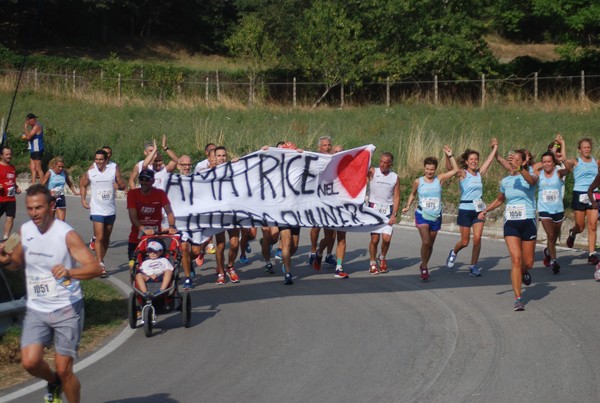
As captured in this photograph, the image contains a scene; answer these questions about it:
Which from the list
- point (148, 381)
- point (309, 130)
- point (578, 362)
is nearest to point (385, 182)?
point (578, 362)

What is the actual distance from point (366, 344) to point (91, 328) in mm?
3408

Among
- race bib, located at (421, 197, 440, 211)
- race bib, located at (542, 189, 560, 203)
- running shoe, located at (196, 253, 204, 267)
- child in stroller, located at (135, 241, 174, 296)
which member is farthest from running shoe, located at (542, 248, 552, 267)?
child in stroller, located at (135, 241, 174, 296)

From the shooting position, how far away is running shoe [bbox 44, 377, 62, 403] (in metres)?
7.18

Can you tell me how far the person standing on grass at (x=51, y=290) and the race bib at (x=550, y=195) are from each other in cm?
957

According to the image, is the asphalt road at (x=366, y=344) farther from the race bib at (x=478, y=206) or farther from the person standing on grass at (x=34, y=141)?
the person standing on grass at (x=34, y=141)

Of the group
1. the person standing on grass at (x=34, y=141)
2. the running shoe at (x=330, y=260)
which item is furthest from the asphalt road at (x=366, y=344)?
the person standing on grass at (x=34, y=141)

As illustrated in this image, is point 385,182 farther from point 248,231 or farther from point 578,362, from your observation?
point 578,362

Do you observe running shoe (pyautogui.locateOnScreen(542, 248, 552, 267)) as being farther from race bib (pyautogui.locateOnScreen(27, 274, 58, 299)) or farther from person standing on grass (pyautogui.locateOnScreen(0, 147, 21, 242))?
race bib (pyautogui.locateOnScreen(27, 274, 58, 299))

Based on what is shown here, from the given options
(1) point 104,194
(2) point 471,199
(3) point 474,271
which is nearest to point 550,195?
(2) point 471,199

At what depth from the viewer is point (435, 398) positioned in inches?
323

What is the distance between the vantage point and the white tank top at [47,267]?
23.6 feet

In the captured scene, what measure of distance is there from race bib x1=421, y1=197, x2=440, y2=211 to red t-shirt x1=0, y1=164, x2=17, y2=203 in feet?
23.8

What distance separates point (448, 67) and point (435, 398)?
40.7 m

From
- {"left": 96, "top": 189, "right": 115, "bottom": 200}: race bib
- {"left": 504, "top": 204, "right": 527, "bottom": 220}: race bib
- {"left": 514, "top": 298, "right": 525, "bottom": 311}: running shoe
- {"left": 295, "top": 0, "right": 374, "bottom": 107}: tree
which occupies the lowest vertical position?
{"left": 514, "top": 298, "right": 525, "bottom": 311}: running shoe
